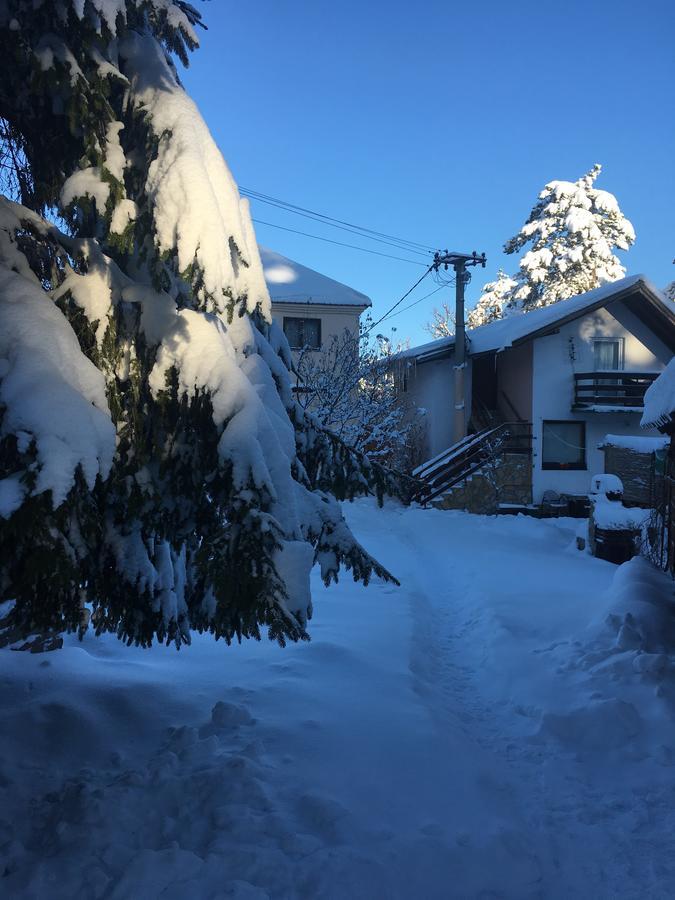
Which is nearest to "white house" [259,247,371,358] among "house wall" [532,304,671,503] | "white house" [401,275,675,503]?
"white house" [401,275,675,503]

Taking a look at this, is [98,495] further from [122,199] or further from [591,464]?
[591,464]

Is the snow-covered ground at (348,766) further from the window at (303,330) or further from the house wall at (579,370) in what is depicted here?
the window at (303,330)

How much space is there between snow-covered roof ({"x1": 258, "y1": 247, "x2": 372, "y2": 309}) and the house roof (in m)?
3.27

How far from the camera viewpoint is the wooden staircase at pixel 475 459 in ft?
62.7

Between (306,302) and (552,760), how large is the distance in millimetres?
18810

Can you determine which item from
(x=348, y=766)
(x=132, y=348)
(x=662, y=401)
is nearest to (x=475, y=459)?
(x=662, y=401)

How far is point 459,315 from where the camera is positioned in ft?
71.2

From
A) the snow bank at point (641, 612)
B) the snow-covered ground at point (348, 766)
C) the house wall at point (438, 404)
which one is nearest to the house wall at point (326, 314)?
the house wall at point (438, 404)

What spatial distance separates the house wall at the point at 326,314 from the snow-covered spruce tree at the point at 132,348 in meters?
17.8

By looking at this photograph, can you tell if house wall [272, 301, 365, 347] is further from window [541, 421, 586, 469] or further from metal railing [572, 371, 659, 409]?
metal railing [572, 371, 659, 409]

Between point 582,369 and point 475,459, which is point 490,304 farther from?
point 475,459

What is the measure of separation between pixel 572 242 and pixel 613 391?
16.1m

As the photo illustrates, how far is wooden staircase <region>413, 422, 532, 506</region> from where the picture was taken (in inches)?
753

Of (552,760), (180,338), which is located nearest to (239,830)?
(552,760)
